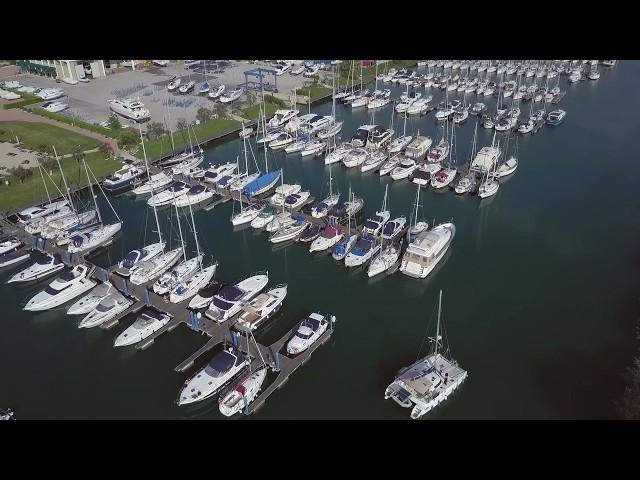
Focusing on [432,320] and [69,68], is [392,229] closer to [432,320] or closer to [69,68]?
[432,320]

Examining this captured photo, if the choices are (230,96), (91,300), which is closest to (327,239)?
(91,300)

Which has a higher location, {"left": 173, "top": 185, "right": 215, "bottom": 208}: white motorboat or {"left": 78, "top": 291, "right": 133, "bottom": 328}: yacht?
{"left": 173, "top": 185, "right": 215, "bottom": 208}: white motorboat

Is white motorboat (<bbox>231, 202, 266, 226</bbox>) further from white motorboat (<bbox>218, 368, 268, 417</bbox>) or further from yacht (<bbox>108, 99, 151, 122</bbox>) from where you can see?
yacht (<bbox>108, 99, 151, 122</bbox>)

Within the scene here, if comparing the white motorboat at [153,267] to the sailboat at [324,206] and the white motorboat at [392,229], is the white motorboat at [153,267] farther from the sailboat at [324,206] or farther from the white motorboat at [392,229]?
the white motorboat at [392,229]

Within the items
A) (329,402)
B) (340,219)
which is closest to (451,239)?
(340,219)

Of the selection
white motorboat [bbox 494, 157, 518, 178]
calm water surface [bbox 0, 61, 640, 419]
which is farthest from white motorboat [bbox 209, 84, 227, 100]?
white motorboat [bbox 494, 157, 518, 178]

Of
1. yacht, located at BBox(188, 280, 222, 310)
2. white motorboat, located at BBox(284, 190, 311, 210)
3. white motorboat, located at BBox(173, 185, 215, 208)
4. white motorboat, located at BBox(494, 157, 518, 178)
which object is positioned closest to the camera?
yacht, located at BBox(188, 280, 222, 310)

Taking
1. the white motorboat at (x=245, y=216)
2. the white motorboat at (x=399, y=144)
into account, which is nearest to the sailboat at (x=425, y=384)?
the white motorboat at (x=245, y=216)

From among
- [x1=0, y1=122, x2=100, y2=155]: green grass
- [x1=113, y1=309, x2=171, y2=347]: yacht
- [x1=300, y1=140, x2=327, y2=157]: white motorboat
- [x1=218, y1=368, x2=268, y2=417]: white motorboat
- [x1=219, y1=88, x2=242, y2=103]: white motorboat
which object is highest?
[x1=219, y1=88, x2=242, y2=103]: white motorboat
